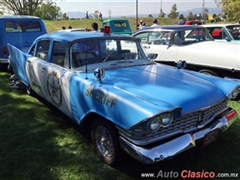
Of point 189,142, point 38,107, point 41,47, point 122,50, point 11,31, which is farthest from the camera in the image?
point 11,31

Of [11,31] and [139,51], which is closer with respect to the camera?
[139,51]

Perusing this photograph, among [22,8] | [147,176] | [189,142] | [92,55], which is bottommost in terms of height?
[147,176]

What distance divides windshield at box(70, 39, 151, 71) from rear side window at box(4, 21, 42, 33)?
5.24 meters

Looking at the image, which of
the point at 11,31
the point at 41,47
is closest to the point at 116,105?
the point at 41,47

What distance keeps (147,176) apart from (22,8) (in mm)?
22195

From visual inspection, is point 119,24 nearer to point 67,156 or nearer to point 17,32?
point 17,32

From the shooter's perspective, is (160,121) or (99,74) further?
(99,74)

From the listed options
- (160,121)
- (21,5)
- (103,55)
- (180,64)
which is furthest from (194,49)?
(21,5)

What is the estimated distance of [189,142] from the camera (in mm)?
2512

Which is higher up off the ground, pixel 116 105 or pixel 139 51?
pixel 139 51

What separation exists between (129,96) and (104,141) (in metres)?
0.77

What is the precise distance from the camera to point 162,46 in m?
6.73

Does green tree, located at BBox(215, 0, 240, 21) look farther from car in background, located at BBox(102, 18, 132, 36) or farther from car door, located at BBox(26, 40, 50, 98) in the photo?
car door, located at BBox(26, 40, 50, 98)

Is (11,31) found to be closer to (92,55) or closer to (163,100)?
(92,55)
